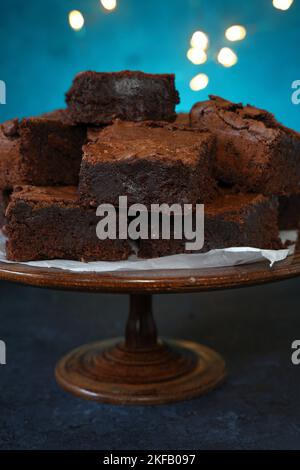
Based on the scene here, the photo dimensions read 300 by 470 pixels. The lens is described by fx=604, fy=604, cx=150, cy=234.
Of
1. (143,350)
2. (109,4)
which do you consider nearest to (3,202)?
(143,350)

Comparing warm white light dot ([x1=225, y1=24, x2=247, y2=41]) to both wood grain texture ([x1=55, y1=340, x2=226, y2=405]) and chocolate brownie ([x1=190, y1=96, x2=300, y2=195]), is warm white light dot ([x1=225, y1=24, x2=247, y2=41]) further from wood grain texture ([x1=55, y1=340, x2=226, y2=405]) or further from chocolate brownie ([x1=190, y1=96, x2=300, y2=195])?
wood grain texture ([x1=55, y1=340, x2=226, y2=405])

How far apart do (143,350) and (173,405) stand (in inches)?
14.3

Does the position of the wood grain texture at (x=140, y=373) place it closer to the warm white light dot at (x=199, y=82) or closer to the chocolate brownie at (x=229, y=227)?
the chocolate brownie at (x=229, y=227)

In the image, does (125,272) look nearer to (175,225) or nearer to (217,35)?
(175,225)

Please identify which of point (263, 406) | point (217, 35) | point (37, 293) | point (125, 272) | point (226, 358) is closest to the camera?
point (125, 272)

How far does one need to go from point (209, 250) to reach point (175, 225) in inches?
5.7

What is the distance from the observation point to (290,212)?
2.57 m

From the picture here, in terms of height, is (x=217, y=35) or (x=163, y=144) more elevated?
(x=217, y=35)

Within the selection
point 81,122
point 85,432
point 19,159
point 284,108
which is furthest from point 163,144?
point 284,108

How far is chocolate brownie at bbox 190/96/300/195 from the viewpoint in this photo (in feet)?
7.19

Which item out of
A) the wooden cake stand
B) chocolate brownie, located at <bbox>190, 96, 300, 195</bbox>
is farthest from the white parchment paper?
chocolate brownie, located at <bbox>190, 96, 300, 195</bbox>

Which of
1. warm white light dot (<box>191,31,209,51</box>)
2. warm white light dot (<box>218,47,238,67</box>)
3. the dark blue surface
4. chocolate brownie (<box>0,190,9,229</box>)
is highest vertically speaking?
warm white light dot (<box>191,31,209,51</box>)

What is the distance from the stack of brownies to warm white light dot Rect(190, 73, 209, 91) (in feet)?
3.06

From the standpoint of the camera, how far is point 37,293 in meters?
3.85
